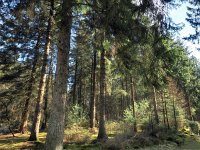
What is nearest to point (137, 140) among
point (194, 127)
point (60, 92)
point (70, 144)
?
point (70, 144)

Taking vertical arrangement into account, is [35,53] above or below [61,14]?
above

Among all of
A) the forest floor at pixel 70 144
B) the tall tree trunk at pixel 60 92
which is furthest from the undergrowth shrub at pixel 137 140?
the tall tree trunk at pixel 60 92

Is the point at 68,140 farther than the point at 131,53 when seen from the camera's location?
Yes

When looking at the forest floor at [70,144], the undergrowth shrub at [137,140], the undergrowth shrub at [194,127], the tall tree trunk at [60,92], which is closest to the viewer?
the tall tree trunk at [60,92]

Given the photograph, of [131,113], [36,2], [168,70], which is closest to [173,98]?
[131,113]

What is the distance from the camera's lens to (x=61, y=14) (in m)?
8.57

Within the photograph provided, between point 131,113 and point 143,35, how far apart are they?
14904 millimetres

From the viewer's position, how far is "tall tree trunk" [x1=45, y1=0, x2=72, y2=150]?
332 inches

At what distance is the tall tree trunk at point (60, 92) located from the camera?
844cm

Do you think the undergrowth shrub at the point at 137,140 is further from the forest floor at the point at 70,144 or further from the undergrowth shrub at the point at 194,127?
the undergrowth shrub at the point at 194,127

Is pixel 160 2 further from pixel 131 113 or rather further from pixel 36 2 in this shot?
pixel 131 113

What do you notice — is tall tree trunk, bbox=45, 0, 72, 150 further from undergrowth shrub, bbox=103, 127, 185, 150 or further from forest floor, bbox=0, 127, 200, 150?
undergrowth shrub, bbox=103, 127, 185, 150

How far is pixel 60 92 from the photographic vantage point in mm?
8695

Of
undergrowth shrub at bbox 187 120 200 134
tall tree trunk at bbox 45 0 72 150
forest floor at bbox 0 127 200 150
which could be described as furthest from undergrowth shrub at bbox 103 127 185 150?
undergrowth shrub at bbox 187 120 200 134
